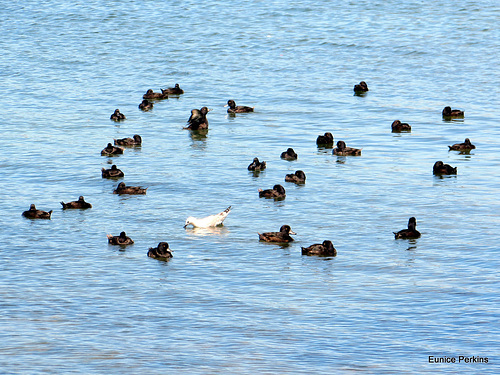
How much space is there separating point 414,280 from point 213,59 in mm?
39816

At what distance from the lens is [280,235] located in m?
26.4

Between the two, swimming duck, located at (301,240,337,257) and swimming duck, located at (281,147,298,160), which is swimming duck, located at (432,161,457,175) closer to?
swimming duck, located at (281,147,298,160)

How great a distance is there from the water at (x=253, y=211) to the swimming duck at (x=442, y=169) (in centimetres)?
42

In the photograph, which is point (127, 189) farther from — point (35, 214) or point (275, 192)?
point (275, 192)

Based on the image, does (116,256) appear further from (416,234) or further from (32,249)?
(416,234)

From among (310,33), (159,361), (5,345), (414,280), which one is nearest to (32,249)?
(5,345)

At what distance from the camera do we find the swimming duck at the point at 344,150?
123ft

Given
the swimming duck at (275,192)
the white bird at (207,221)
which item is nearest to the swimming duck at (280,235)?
the white bird at (207,221)

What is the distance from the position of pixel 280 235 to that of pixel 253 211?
3.81 meters

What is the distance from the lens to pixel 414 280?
77.9ft

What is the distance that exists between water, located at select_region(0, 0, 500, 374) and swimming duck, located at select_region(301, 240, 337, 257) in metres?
0.26

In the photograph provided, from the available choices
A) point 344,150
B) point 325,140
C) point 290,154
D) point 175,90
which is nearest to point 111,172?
point 290,154

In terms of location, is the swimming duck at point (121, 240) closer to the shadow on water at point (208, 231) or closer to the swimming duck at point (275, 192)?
the shadow on water at point (208, 231)

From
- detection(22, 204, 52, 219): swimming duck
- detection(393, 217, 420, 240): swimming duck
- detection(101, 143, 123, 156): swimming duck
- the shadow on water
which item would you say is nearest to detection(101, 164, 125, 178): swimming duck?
detection(101, 143, 123, 156): swimming duck
